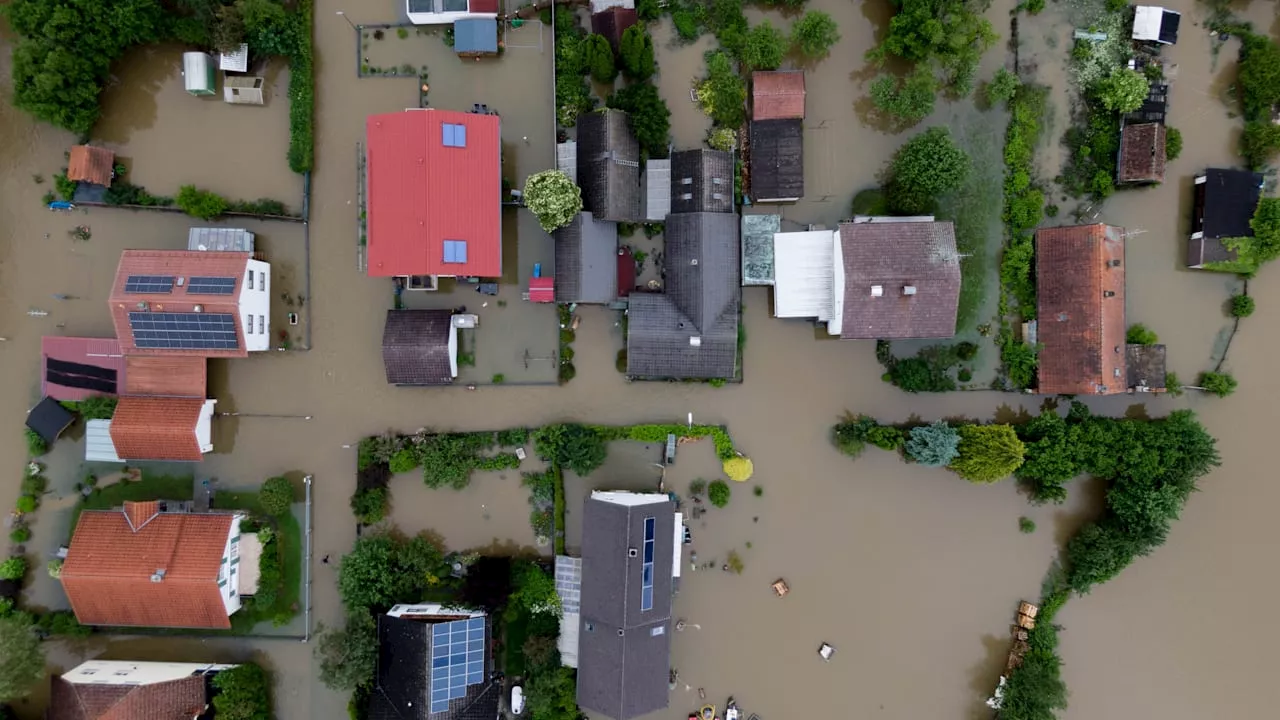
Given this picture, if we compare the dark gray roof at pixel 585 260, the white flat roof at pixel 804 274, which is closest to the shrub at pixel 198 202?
the dark gray roof at pixel 585 260

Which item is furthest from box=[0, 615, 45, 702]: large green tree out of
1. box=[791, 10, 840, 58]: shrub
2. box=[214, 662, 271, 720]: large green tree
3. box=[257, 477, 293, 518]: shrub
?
box=[791, 10, 840, 58]: shrub

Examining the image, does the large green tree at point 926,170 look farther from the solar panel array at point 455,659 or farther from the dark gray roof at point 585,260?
the solar panel array at point 455,659

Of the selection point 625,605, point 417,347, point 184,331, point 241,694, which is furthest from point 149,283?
point 625,605

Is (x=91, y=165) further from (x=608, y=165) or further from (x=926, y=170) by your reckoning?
(x=926, y=170)

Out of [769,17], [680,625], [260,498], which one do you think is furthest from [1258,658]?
[260,498]

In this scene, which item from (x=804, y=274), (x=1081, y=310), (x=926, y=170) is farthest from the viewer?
(x=804, y=274)
